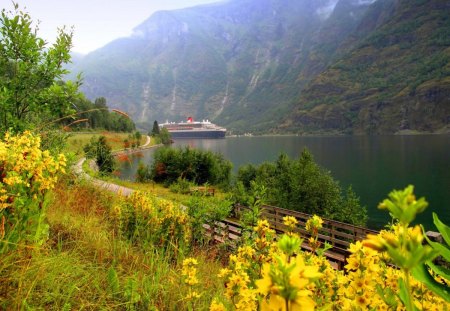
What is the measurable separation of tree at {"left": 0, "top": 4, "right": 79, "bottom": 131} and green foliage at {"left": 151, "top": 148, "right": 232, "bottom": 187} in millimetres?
25876

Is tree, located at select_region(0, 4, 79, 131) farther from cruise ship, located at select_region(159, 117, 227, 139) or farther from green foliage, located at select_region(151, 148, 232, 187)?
cruise ship, located at select_region(159, 117, 227, 139)

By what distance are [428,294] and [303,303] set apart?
1.20m

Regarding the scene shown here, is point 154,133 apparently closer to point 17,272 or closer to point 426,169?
point 426,169

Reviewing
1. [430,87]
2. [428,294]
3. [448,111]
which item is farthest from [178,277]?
[430,87]

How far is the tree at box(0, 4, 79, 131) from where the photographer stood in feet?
16.4

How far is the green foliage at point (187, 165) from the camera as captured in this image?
3162cm

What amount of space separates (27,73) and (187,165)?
86.0ft

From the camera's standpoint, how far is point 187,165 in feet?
103

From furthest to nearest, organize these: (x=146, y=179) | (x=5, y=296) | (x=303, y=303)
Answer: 1. (x=146, y=179)
2. (x=5, y=296)
3. (x=303, y=303)

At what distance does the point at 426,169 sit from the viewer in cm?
5338

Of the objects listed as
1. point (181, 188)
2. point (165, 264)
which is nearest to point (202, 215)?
point (165, 264)

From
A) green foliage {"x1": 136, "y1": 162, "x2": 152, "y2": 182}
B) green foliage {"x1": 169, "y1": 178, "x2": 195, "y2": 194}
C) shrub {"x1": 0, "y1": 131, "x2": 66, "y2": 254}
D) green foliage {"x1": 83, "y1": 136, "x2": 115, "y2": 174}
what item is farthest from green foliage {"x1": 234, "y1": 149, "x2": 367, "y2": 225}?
green foliage {"x1": 136, "y1": 162, "x2": 152, "y2": 182}

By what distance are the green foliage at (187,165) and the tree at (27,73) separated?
25.9m

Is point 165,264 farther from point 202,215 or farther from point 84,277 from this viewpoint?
point 202,215
